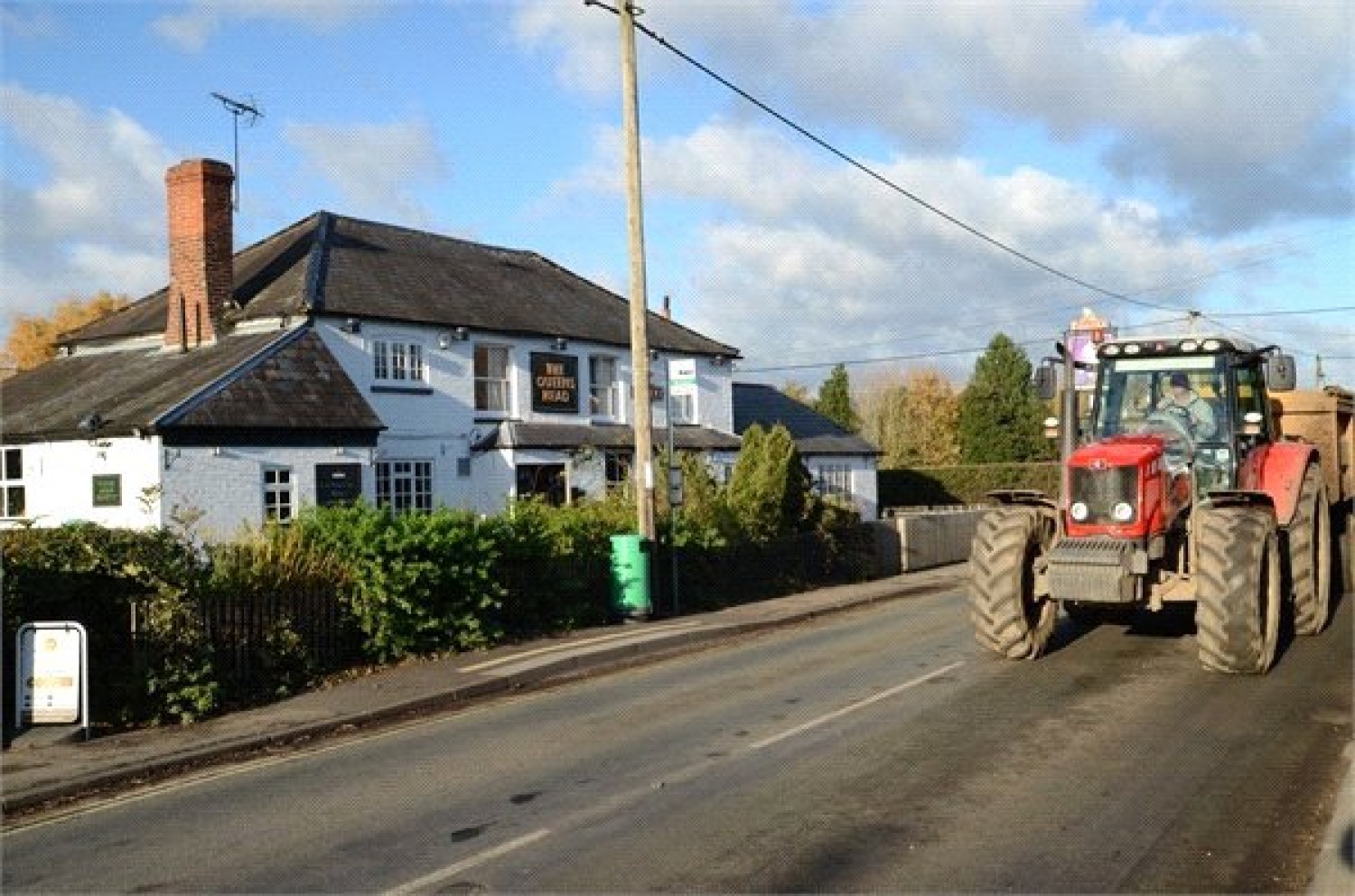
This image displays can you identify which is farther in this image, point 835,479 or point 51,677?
point 835,479

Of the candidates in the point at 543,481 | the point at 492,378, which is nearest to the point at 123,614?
the point at 543,481

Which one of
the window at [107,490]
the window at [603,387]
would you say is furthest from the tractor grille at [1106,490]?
the window at [603,387]

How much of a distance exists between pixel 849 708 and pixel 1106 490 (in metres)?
3.38

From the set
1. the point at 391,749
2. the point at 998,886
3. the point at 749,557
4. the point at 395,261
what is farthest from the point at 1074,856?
the point at 395,261

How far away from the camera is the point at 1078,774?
7957mm

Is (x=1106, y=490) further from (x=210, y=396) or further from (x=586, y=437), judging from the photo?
(x=586, y=437)

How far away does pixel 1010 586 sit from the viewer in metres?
11.8

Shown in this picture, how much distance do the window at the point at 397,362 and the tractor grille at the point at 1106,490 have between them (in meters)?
17.7

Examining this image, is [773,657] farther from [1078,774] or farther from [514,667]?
[1078,774]

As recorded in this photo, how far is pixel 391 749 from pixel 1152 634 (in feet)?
27.9

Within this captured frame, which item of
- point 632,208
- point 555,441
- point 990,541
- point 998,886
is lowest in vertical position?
point 998,886

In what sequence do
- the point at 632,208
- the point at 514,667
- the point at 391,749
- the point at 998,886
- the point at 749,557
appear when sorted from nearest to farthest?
the point at 998,886
the point at 391,749
the point at 514,667
the point at 632,208
the point at 749,557

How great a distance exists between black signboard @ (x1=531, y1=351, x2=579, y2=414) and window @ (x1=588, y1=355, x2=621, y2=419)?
2.99ft

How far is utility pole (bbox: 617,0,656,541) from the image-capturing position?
1794 centimetres
